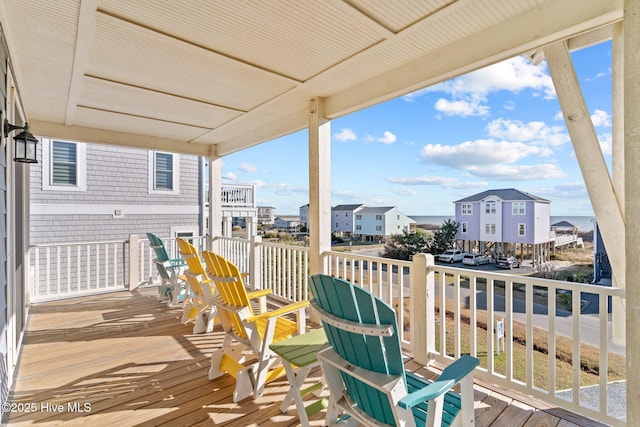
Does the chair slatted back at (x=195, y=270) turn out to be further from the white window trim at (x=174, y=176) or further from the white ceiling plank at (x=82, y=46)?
the white window trim at (x=174, y=176)

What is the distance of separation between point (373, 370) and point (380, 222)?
Result: 6.80 metres

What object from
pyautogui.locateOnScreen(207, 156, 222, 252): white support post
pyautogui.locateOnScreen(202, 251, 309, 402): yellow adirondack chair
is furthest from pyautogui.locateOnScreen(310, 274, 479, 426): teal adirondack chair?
pyautogui.locateOnScreen(207, 156, 222, 252): white support post

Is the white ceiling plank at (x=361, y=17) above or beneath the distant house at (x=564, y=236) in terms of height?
above

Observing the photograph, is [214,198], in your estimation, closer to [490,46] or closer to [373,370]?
[490,46]

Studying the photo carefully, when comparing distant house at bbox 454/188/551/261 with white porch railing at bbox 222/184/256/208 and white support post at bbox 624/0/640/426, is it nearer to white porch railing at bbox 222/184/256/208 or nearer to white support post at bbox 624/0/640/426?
white support post at bbox 624/0/640/426

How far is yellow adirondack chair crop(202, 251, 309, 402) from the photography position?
242 centimetres

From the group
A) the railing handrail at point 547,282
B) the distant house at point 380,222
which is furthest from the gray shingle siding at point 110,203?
the railing handrail at point 547,282

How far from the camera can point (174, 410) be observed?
2.28 m

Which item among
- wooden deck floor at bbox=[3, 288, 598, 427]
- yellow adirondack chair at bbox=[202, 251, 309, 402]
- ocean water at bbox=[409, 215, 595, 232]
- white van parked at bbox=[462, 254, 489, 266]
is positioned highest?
ocean water at bbox=[409, 215, 595, 232]

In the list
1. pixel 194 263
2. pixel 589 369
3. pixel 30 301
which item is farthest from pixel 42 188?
pixel 589 369

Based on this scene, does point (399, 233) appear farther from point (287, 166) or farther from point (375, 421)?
point (287, 166)

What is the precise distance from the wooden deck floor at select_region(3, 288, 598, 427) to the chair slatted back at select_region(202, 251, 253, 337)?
56cm

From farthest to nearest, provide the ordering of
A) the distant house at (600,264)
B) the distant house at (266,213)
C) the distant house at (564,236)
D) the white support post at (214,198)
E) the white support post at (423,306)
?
the distant house at (266,213) → the white support post at (214,198) → the distant house at (564,236) → the distant house at (600,264) → the white support post at (423,306)

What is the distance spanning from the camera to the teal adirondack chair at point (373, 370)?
1.33m
